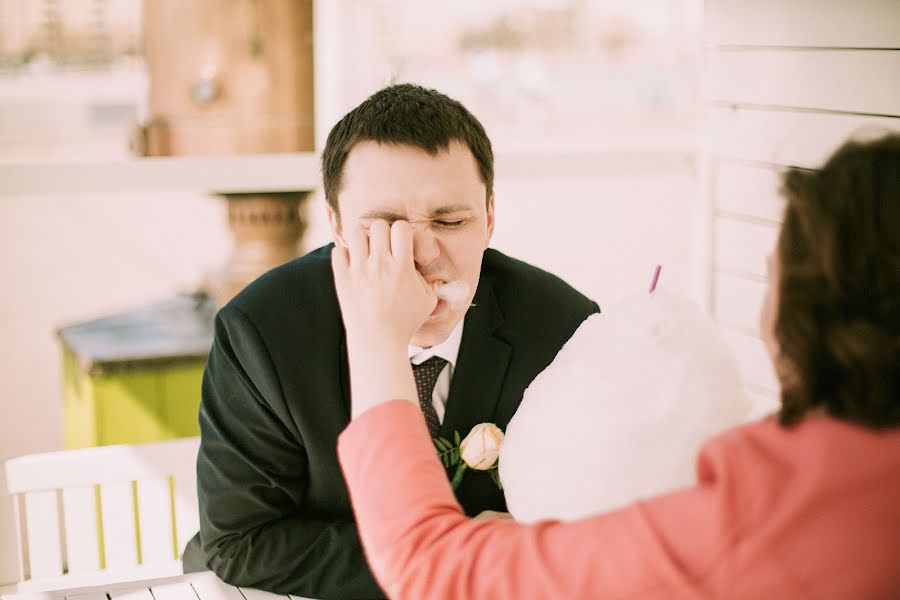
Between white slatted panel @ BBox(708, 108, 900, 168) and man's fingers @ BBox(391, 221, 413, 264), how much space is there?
135 cm

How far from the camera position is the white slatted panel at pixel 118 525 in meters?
1.89

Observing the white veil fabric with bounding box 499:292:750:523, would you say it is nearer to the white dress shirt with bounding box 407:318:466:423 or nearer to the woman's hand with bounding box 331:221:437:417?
the woman's hand with bounding box 331:221:437:417

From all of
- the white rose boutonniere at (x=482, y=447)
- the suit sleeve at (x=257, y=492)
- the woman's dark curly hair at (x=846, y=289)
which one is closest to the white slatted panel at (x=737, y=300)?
the white rose boutonniere at (x=482, y=447)

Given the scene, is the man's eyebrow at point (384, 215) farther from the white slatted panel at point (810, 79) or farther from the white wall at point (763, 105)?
the white slatted panel at point (810, 79)

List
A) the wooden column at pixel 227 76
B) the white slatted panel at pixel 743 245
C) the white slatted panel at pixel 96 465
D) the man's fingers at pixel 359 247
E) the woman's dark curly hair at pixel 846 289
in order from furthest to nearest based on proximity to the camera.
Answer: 1. the wooden column at pixel 227 76
2. the white slatted panel at pixel 743 245
3. the white slatted panel at pixel 96 465
4. the man's fingers at pixel 359 247
5. the woman's dark curly hair at pixel 846 289

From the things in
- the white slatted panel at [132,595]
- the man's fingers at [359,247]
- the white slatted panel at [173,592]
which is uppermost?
the man's fingers at [359,247]

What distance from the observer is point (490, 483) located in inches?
62.7

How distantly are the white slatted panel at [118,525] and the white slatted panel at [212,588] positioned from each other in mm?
439

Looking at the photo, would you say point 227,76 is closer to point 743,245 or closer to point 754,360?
point 743,245

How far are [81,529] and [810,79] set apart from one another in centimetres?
203

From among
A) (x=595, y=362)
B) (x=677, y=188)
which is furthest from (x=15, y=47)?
(x=595, y=362)

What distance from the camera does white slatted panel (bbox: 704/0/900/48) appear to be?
2221 mm

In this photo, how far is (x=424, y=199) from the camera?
1.46 metres

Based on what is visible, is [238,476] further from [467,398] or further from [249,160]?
[249,160]
